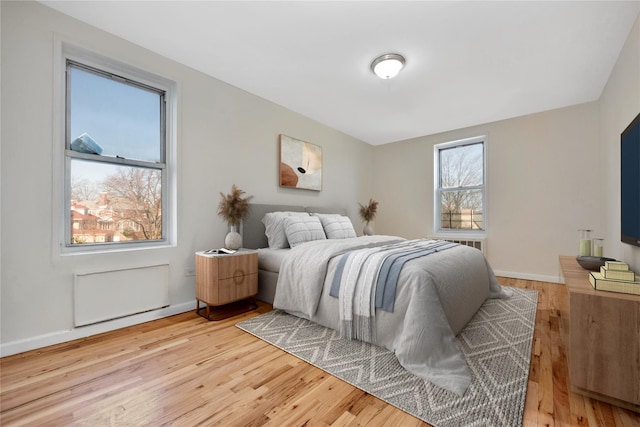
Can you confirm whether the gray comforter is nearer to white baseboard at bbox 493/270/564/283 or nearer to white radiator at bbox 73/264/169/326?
white radiator at bbox 73/264/169/326

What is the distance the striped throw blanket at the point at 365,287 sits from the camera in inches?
74.3

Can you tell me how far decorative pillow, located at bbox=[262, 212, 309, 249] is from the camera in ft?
10.2

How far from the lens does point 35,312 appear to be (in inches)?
76.2

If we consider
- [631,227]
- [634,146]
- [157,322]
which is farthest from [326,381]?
[634,146]

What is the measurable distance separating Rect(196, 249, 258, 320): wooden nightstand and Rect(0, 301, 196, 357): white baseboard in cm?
27

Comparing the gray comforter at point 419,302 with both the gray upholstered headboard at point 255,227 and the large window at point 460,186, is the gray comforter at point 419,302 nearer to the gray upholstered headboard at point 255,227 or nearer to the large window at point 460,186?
the gray upholstered headboard at point 255,227

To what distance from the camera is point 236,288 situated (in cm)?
259

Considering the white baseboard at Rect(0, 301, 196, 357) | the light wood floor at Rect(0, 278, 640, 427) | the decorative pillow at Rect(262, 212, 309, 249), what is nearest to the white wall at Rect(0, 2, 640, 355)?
the white baseboard at Rect(0, 301, 196, 357)

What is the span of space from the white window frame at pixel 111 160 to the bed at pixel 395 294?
3.49 ft

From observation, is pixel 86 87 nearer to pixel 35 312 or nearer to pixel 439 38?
pixel 35 312

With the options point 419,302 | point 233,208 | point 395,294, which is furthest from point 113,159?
point 419,302

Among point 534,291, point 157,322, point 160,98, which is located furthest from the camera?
point 534,291

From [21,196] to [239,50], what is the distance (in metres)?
2.04

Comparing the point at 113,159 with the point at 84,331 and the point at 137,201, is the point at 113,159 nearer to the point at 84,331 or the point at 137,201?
the point at 137,201
